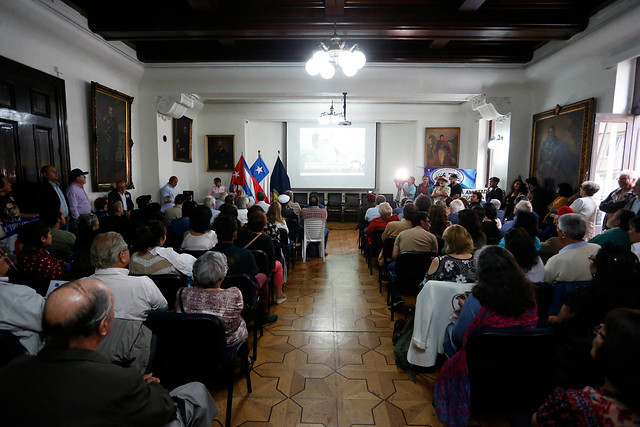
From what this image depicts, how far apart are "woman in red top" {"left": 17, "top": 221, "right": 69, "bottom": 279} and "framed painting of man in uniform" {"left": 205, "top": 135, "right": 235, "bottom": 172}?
809 cm

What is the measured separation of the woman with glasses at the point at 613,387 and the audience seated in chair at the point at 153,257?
94.1 inches

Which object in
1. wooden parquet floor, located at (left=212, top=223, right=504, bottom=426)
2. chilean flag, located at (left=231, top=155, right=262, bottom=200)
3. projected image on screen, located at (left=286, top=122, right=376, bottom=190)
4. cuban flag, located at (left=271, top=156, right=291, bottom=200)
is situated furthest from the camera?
projected image on screen, located at (left=286, top=122, right=376, bottom=190)

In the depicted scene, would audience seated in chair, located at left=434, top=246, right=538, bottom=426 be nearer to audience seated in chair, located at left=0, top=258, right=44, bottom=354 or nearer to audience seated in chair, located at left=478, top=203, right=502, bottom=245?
audience seated in chair, located at left=0, top=258, right=44, bottom=354

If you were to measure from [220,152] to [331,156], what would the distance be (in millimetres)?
3461

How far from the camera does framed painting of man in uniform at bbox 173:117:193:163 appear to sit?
8539 mm

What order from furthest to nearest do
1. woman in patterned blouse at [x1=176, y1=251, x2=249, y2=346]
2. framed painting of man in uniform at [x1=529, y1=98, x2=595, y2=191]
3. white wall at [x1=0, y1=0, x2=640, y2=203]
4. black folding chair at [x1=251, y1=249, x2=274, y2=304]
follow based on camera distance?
framed painting of man in uniform at [x1=529, y1=98, x2=595, y2=191]
white wall at [x1=0, y1=0, x2=640, y2=203]
black folding chair at [x1=251, y1=249, x2=274, y2=304]
woman in patterned blouse at [x1=176, y1=251, x2=249, y2=346]

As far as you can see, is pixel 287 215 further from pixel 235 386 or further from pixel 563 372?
pixel 563 372

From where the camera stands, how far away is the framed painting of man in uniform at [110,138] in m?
5.81

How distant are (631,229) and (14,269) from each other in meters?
4.57

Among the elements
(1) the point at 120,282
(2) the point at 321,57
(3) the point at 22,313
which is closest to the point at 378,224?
(2) the point at 321,57

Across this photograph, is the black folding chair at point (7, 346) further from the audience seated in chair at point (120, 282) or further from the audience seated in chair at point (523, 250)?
the audience seated in chair at point (523, 250)

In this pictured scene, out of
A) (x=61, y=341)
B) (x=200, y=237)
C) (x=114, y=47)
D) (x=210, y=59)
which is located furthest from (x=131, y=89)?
(x=61, y=341)

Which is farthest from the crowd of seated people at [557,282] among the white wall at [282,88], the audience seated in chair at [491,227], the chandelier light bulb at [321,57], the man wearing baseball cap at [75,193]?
the man wearing baseball cap at [75,193]

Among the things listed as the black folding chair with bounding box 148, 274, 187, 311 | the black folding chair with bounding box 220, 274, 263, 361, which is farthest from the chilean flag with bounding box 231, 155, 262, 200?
the black folding chair with bounding box 148, 274, 187, 311
